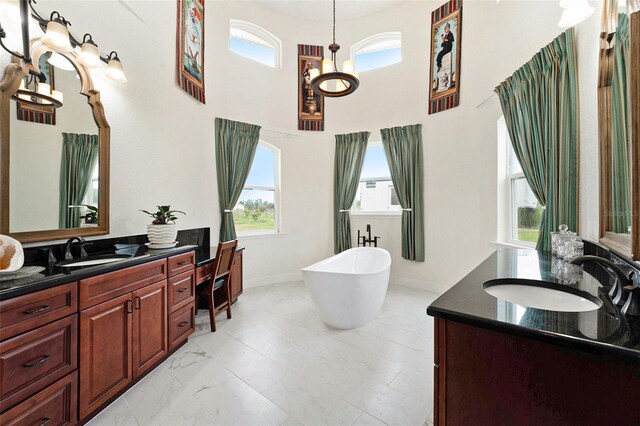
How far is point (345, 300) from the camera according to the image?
2504 mm

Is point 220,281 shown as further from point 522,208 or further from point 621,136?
point 522,208

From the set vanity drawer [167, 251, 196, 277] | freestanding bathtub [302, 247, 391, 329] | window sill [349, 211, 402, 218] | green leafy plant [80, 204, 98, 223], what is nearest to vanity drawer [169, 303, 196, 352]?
vanity drawer [167, 251, 196, 277]

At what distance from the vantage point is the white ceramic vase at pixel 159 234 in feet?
7.66

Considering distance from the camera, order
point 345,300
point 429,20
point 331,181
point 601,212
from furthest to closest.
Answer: point 331,181
point 429,20
point 345,300
point 601,212

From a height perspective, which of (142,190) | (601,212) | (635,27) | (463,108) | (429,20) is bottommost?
(601,212)

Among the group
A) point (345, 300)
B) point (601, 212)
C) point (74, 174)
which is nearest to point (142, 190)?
point (74, 174)

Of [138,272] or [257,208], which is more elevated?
[257,208]

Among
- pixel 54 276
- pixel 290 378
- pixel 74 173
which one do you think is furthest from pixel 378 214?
pixel 54 276

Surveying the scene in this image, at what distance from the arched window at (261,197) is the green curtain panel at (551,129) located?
3309mm

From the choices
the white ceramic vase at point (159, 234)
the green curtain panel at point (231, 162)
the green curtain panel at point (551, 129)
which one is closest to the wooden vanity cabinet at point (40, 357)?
the white ceramic vase at point (159, 234)

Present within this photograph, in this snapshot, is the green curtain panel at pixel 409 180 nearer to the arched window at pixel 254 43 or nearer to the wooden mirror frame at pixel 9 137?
the arched window at pixel 254 43

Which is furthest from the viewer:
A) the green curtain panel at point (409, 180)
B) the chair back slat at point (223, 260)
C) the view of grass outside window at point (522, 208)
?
the green curtain panel at point (409, 180)

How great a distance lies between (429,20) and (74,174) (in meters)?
4.80

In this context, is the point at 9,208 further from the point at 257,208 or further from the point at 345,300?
the point at 257,208
